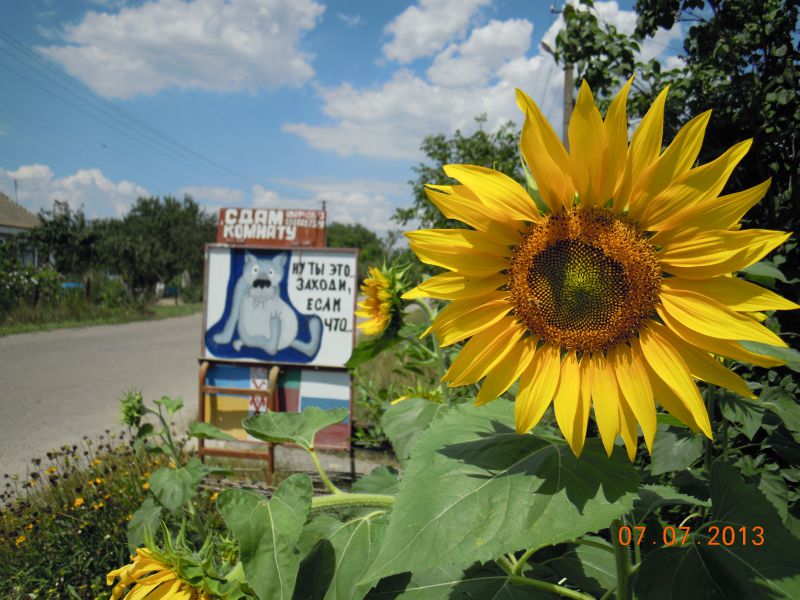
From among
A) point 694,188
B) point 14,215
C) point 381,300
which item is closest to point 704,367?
point 694,188

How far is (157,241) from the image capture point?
100 feet

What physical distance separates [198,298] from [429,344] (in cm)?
2996

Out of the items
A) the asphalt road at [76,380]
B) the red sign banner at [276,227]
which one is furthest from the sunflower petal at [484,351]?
the asphalt road at [76,380]

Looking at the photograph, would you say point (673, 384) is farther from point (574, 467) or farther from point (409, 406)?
point (409, 406)

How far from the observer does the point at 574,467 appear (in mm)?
780

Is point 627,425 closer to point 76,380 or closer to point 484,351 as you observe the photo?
point 484,351

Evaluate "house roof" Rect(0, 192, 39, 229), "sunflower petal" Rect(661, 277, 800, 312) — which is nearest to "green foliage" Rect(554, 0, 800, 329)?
"sunflower petal" Rect(661, 277, 800, 312)

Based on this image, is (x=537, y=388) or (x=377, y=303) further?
(x=377, y=303)

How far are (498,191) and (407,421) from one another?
108 cm

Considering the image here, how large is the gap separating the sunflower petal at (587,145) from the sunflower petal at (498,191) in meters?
0.08

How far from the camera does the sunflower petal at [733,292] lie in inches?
29.1

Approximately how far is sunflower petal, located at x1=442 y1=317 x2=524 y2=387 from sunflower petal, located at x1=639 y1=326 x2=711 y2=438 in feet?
0.60

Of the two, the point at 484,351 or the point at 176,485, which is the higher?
the point at 484,351

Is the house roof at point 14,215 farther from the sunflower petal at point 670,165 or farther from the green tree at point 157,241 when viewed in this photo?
the sunflower petal at point 670,165
